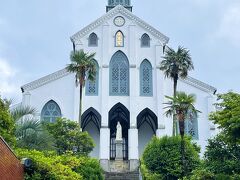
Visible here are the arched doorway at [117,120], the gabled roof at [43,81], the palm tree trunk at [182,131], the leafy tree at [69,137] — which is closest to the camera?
the palm tree trunk at [182,131]

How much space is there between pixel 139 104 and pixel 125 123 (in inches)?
161

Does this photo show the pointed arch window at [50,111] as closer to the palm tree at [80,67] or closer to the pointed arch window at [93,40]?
the pointed arch window at [93,40]

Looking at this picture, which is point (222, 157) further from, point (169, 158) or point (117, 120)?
point (117, 120)

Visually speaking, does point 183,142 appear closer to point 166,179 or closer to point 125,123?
point 166,179

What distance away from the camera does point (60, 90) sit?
4662 cm

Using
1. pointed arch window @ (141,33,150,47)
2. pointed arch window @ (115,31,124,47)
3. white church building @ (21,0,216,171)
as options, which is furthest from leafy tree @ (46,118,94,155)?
pointed arch window @ (141,33,150,47)

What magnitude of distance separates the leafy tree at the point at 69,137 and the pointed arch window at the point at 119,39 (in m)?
13.6

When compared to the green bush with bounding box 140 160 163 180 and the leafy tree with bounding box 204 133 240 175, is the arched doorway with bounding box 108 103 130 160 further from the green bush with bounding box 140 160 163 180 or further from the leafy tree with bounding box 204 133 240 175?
the leafy tree with bounding box 204 133 240 175

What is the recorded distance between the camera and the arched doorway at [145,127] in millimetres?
47719

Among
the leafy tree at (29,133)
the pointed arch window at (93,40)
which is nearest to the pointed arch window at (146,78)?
the pointed arch window at (93,40)

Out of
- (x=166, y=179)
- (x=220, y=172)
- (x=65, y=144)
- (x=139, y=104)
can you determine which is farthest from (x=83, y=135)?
(x=220, y=172)

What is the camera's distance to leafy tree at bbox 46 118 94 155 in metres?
35.5

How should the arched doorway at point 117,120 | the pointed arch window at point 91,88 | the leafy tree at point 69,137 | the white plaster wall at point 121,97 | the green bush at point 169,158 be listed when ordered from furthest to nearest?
the arched doorway at point 117,120 < the pointed arch window at point 91,88 < the white plaster wall at point 121,97 < the leafy tree at point 69,137 < the green bush at point 169,158

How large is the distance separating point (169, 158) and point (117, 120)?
18.4 metres
